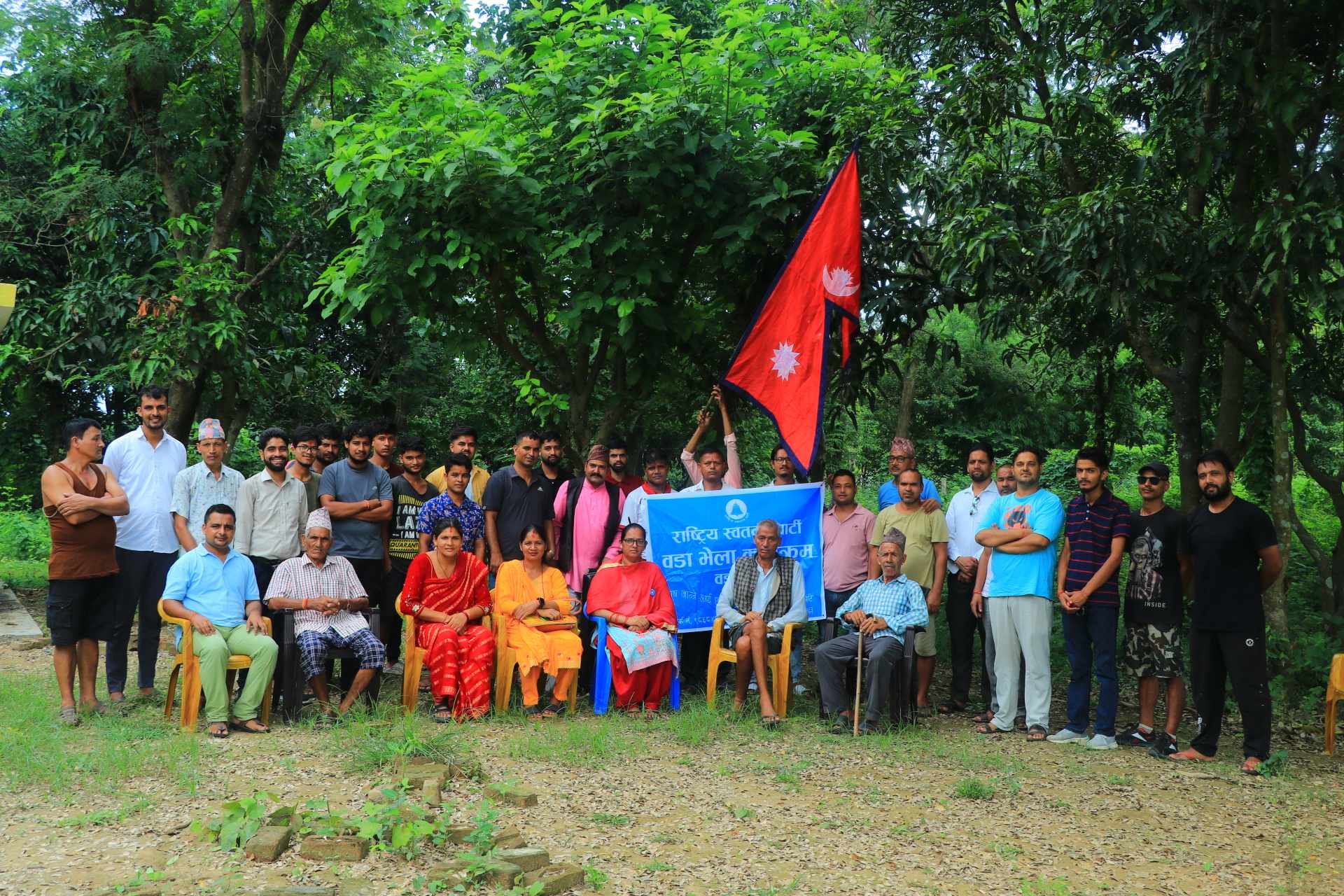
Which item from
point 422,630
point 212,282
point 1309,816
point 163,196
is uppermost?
point 163,196

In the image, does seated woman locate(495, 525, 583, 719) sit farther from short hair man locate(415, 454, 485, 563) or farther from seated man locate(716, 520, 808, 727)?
seated man locate(716, 520, 808, 727)

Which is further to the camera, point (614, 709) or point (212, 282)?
point (212, 282)

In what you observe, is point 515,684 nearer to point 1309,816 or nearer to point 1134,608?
point 1134,608

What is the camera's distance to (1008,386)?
19.2 metres

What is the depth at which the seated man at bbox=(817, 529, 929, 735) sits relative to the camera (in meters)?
6.96

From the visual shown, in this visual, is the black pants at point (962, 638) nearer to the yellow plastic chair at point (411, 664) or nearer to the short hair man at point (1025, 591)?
the short hair man at point (1025, 591)

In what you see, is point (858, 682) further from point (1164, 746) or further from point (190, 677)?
point (190, 677)

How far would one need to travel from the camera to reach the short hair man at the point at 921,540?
25.0 ft

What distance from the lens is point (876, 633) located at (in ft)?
23.3

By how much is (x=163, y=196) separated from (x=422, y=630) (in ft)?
20.8

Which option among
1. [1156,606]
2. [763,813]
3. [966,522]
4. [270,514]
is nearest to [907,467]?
[966,522]

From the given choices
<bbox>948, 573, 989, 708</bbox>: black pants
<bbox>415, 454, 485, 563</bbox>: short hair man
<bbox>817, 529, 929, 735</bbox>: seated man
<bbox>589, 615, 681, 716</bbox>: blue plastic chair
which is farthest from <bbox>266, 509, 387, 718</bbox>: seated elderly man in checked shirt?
<bbox>948, 573, 989, 708</bbox>: black pants

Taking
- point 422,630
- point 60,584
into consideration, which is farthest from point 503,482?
point 60,584

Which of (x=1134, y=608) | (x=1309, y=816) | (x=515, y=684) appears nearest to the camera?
(x=1309, y=816)
